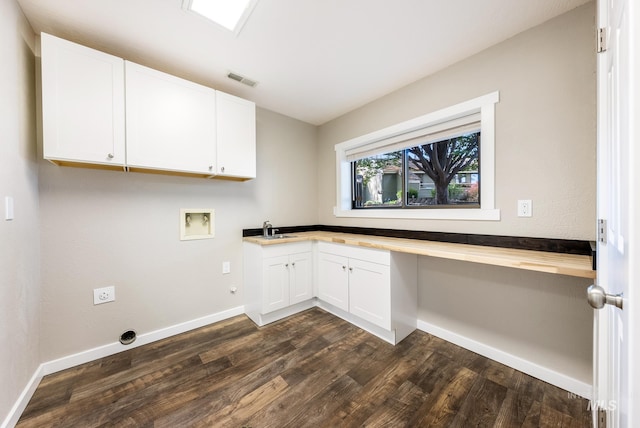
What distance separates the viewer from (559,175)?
1.56 meters

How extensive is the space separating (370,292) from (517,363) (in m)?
1.11

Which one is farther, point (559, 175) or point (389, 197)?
point (389, 197)

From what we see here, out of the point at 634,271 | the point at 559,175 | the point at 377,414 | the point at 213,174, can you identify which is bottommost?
the point at 377,414

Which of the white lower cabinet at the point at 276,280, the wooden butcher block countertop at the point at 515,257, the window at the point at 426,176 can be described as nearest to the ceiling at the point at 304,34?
the window at the point at 426,176

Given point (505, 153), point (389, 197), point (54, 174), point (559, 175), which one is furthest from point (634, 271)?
point (54, 174)

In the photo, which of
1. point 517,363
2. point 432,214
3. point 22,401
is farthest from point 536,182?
point 22,401

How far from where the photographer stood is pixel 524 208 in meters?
1.70

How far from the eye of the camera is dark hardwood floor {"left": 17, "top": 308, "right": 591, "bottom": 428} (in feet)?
4.42

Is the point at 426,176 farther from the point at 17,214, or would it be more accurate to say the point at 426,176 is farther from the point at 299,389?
the point at 17,214

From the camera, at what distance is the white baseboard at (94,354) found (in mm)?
1369

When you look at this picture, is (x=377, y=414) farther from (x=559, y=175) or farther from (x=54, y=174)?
(x=54, y=174)

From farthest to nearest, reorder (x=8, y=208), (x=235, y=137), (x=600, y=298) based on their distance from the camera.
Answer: (x=235, y=137) < (x=8, y=208) < (x=600, y=298)

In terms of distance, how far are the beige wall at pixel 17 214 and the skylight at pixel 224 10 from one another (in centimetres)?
96

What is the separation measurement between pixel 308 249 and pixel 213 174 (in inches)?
48.8
